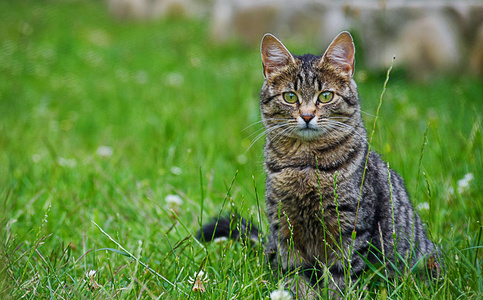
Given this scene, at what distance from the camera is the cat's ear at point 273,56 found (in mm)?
2336

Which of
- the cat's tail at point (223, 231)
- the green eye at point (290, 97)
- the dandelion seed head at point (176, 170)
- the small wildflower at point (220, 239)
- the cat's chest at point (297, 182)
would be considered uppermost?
the green eye at point (290, 97)

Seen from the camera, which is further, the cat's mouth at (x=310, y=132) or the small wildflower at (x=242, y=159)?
the small wildflower at (x=242, y=159)

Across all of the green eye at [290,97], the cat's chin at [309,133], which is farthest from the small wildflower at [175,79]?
the cat's chin at [309,133]

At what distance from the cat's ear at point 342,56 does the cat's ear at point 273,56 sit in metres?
0.17

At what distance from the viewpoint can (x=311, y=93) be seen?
2.26m

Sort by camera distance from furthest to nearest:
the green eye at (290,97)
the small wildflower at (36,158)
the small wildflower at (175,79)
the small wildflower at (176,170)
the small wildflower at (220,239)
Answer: the small wildflower at (175,79) < the small wildflower at (36,158) < the small wildflower at (176,170) < the small wildflower at (220,239) < the green eye at (290,97)

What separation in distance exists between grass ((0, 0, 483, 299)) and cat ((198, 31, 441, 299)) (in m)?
0.12

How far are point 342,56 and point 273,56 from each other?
31 cm

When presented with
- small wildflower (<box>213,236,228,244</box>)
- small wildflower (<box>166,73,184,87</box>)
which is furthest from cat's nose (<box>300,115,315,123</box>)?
small wildflower (<box>166,73,184,87</box>)

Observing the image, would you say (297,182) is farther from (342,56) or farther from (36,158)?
(36,158)

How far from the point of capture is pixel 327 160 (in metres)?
2.21

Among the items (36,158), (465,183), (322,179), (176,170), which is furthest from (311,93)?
(36,158)

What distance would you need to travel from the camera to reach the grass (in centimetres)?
203

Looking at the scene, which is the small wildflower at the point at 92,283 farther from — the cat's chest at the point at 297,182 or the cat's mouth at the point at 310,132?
the cat's mouth at the point at 310,132
